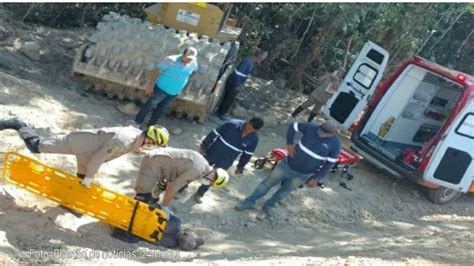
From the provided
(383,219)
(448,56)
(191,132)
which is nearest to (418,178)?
(383,219)

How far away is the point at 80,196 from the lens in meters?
5.87

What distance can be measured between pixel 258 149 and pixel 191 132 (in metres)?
1.20

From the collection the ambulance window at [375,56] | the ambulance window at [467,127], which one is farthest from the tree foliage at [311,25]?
the ambulance window at [467,127]

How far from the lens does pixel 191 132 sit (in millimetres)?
8953

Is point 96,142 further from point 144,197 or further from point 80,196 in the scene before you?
point 144,197

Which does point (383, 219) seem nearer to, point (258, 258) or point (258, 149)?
point (258, 149)

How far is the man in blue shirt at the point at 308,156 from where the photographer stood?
718 centimetres

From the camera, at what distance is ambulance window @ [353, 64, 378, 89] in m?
9.82

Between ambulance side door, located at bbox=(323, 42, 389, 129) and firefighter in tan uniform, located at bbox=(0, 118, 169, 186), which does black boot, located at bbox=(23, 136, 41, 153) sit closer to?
firefighter in tan uniform, located at bbox=(0, 118, 169, 186)

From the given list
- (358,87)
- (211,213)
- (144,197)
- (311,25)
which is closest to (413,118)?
(358,87)

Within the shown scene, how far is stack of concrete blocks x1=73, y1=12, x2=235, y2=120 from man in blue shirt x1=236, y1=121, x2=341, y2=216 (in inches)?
70.1

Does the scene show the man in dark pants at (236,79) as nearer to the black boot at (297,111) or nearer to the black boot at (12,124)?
the black boot at (297,111)

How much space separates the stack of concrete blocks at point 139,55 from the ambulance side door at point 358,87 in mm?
2325

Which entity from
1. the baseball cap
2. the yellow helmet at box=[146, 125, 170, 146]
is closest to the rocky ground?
the yellow helmet at box=[146, 125, 170, 146]
